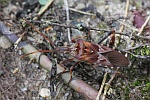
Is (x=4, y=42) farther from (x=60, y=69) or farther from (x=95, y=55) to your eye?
(x=95, y=55)

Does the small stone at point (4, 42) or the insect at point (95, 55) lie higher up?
the small stone at point (4, 42)

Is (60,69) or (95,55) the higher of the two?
(95,55)

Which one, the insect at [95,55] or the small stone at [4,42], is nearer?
the insect at [95,55]

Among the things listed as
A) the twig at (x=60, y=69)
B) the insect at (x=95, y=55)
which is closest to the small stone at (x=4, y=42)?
the twig at (x=60, y=69)

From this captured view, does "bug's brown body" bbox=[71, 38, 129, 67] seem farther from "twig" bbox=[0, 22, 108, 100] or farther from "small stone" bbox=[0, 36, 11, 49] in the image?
"small stone" bbox=[0, 36, 11, 49]

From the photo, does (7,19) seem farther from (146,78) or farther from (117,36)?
(146,78)

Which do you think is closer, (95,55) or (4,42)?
(95,55)

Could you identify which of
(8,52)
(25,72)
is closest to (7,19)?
(8,52)

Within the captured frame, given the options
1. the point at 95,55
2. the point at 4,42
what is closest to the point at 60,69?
the point at 95,55

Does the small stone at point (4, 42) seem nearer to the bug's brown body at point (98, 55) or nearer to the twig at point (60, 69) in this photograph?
the twig at point (60, 69)
